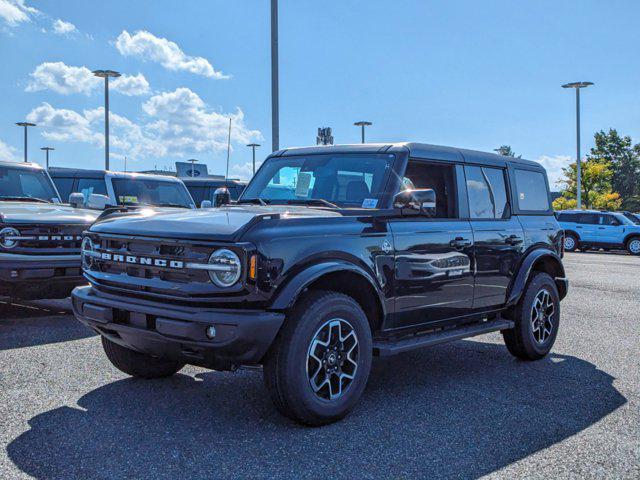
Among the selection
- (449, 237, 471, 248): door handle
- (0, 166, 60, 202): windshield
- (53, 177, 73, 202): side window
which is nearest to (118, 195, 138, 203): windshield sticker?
(0, 166, 60, 202): windshield

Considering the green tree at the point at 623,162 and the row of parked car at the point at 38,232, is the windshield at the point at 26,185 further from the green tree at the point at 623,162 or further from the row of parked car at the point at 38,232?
the green tree at the point at 623,162

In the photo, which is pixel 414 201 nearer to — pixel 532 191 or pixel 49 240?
pixel 532 191

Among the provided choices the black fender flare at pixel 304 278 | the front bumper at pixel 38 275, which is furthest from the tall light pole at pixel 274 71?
the black fender flare at pixel 304 278

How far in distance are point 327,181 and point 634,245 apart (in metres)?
23.9

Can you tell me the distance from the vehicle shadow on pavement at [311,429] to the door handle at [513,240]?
1.14 m

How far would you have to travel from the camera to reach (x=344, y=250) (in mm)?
4336

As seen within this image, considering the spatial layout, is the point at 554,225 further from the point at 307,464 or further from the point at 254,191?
the point at 307,464

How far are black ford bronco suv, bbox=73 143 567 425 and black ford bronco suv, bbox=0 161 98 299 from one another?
2.47 metres

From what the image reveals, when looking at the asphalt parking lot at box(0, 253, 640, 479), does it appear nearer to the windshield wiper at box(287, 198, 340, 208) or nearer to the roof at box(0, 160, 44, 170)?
the windshield wiper at box(287, 198, 340, 208)

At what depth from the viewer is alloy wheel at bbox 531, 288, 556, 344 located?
631 cm

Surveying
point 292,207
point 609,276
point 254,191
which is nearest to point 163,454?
point 292,207

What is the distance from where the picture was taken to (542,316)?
6434mm

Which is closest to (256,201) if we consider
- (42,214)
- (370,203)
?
(370,203)

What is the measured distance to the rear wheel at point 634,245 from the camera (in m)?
26.0
